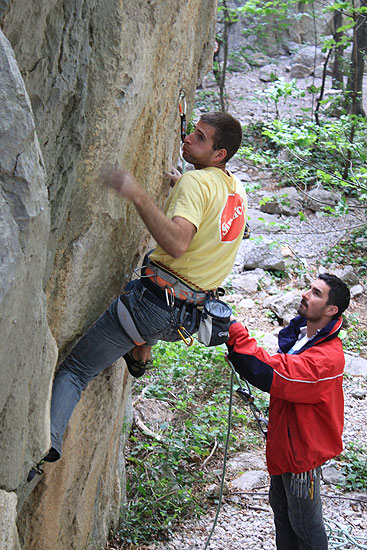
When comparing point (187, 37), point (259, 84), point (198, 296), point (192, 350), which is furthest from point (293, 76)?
point (198, 296)

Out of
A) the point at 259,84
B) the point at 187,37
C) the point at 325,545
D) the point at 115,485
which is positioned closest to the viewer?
the point at 325,545

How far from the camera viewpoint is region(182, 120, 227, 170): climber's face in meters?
3.38

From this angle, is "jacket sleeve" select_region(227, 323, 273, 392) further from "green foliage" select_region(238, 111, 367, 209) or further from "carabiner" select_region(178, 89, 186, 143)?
"green foliage" select_region(238, 111, 367, 209)

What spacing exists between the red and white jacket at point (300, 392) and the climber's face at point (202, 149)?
100 cm

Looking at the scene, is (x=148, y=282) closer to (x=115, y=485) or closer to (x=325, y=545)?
(x=325, y=545)

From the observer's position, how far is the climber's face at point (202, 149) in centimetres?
338

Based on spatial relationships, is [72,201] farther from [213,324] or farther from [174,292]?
[213,324]

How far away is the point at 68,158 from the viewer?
2891mm

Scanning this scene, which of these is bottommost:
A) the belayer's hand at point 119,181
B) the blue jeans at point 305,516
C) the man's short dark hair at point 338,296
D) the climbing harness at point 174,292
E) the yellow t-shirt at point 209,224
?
the blue jeans at point 305,516

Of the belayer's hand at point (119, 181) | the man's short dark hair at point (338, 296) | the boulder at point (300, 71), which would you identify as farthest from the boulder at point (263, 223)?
the boulder at point (300, 71)

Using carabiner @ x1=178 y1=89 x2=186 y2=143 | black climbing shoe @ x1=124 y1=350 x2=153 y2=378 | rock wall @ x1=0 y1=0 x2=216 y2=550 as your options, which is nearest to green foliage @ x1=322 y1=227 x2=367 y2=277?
rock wall @ x1=0 y1=0 x2=216 y2=550

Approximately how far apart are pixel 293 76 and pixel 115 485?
17621 millimetres

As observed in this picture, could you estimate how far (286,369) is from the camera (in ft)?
12.1

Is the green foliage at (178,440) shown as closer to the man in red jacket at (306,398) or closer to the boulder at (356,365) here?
the man in red jacket at (306,398)
